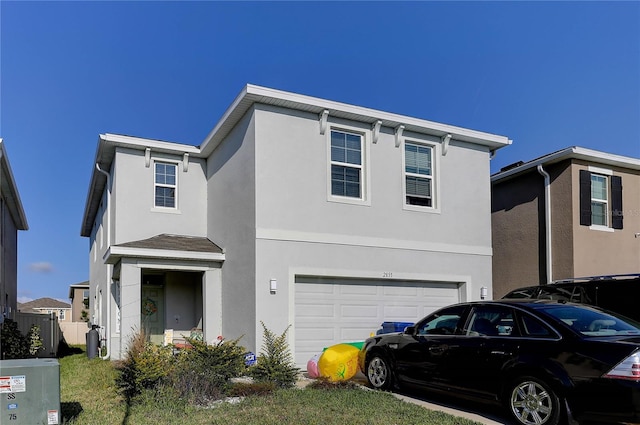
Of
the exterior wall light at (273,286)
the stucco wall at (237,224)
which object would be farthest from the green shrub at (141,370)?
the exterior wall light at (273,286)

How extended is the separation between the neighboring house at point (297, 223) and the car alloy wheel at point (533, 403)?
5629 mm

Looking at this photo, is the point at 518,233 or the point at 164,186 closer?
the point at 164,186

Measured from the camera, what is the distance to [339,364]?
952cm

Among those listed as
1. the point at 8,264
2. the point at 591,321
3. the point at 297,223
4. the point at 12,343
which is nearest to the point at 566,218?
the point at 297,223

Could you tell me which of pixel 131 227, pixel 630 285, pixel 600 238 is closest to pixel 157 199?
pixel 131 227

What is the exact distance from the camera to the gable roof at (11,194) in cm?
1458

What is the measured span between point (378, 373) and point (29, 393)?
5.19 m

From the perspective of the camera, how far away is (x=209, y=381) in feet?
26.2

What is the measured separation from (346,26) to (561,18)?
→ 4.88m

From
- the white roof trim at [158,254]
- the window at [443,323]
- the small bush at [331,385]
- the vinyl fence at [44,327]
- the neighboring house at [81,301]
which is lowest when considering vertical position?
the neighboring house at [81,301]

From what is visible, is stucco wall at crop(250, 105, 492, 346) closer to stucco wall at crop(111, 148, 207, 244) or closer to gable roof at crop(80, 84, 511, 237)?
gable roof at crop(80, 84, 511, 237)

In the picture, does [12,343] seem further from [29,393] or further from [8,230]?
[29,393]

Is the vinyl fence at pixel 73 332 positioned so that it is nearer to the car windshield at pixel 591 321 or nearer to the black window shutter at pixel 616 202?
the black window shutter at pixel 616 202

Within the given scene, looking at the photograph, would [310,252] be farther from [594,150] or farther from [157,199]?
[594,150]
